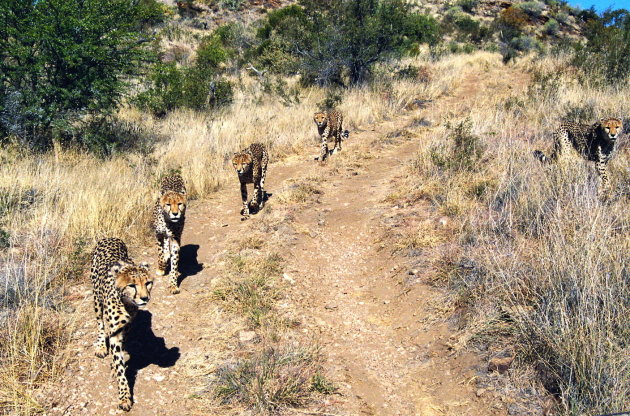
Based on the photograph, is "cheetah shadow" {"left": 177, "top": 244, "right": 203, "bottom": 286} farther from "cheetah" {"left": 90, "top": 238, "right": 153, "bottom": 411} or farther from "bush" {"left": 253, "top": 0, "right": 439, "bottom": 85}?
"bush" {"left": 253, "top": 0, "right": 439, "bottom": 85}

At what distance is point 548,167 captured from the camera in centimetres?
733

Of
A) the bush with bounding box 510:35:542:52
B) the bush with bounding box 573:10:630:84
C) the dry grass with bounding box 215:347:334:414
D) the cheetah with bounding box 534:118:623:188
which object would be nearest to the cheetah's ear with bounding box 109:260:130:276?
the dry grass with bounding box 215:347:334:414

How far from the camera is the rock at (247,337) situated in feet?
15.8

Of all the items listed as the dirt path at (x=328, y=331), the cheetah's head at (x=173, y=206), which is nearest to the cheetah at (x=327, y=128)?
the dirt path at (x=328, y=331)

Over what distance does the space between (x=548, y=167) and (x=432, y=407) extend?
4.78 meters

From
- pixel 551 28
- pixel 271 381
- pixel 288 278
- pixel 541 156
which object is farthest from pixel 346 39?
pixel 551 28

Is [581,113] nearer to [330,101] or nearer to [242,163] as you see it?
[330,101]

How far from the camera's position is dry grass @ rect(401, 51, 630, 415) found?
3.47m

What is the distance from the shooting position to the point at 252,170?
26.6 feet

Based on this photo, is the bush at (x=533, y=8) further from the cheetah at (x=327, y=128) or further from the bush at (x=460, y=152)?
the bush at (x=460, y=152)

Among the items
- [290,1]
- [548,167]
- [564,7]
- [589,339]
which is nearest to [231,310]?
[589,339]

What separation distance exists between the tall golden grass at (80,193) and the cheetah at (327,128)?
0.69 metres

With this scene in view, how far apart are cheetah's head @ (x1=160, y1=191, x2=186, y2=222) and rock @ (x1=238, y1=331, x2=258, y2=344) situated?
5.13 feet

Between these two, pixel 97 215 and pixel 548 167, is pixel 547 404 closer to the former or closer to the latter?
pixel 548 167
